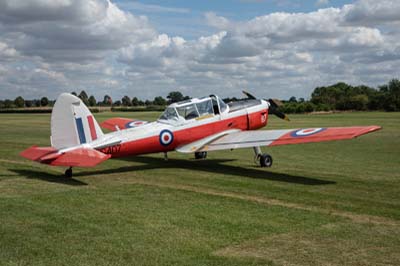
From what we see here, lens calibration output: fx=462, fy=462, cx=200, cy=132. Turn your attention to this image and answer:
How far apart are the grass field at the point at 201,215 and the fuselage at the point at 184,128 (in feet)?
2.15

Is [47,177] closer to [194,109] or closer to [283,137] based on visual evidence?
[194,109]

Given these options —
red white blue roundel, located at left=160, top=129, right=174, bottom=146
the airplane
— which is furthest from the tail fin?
red white blue roundel, located at left=160, top=129, right=174, bottom=146

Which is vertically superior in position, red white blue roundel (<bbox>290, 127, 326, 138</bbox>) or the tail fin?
the tail fin

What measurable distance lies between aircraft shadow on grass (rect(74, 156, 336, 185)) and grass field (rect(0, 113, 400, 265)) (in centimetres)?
4

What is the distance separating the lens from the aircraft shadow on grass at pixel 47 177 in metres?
9.76

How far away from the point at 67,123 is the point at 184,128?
3396 millimetres

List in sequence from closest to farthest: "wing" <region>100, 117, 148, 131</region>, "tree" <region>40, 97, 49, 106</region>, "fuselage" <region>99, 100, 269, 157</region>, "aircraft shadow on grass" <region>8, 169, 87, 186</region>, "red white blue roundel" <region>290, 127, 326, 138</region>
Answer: "aircraft shadow on grass" <region>8, 169, 87, 186</region>
"red white blue roundel" <region>290, 127, 326, 138</region>
"fuselage" <region>99, 100, 269, 157</region>
"wing" <region>100, 117, 148, 131</region>
"tree" <region>40, 97, 49, 106</region>

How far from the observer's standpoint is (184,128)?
40.7ft

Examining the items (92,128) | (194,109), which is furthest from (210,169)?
(92,128)

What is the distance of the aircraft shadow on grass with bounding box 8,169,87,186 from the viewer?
9.76m

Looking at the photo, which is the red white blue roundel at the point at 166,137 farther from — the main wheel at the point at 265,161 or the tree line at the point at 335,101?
the tree line at the point at 335,101

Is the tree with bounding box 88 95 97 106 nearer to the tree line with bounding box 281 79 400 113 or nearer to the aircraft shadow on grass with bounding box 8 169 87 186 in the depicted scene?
the tree line with bounding box 281 79 400 113

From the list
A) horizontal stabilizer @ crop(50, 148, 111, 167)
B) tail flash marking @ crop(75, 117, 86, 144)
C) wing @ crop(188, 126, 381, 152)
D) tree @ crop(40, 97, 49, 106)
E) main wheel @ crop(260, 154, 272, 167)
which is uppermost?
tree @ crop(40, 97, 49, 106)

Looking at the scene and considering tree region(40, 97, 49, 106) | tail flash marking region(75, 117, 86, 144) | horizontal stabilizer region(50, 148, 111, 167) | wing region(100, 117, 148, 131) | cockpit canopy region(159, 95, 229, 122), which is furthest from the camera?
tree region(40, 97, 49, 106)
